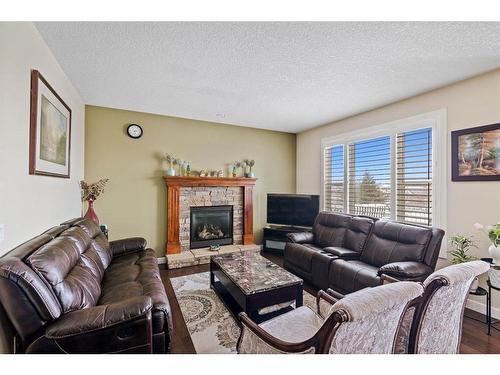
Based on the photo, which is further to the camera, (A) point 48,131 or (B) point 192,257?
(B) point 192,257

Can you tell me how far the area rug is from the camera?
77.1 inches

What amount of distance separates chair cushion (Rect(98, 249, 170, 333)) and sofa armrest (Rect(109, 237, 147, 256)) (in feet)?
0.29

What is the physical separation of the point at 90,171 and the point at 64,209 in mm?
1260

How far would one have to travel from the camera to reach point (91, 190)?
3510mm

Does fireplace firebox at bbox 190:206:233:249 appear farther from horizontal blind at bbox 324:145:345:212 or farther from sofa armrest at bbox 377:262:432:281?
sofa armrest at bbox 377:262:432:281

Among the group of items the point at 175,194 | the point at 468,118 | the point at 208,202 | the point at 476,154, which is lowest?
the point at 208,202

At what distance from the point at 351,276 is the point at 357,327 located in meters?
1.63

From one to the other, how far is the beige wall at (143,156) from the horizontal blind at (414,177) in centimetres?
279

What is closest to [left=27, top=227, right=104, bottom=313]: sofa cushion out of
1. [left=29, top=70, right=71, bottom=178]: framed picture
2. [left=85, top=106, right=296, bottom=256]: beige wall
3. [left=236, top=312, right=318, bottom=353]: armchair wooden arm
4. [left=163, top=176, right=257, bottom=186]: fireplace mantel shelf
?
[left=29, top=70, right=71, bottom=178]: framed picture

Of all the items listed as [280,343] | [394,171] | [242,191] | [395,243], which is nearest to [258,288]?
[280,343]

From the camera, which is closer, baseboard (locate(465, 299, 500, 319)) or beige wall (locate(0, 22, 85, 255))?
beige wall (locate(0, 22, 85, 255))

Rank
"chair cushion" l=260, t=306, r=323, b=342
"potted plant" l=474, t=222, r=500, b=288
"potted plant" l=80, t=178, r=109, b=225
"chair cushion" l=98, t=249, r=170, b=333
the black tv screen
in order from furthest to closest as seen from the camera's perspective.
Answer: the black tv screen
"potted plant" l=80, t=178, r=109, b=225
"potted plant" l=474, t=222, r=500, b=288
"chair cushion" l=98, t=249, r=170, b=333
"chair cushion" l=260, t=306, r=323, b=342

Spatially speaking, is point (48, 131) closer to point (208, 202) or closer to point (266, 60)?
point (266, 60)
